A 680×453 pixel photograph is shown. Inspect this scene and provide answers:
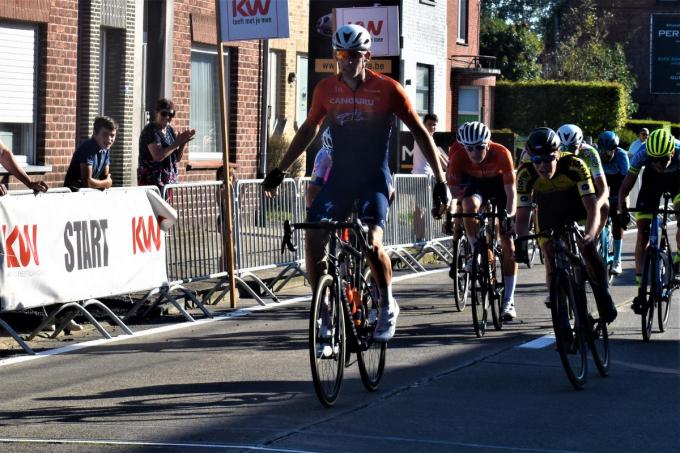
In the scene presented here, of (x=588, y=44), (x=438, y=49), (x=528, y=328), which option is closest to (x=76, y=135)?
(x=528, y=328)

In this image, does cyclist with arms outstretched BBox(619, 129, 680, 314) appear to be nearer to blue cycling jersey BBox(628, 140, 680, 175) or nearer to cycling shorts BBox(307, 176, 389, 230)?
blue cycling jersey BBox(628, 140, 680, 175)

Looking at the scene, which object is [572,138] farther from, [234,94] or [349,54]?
[234,94]

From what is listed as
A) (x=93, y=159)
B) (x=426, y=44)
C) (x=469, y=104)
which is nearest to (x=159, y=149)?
(x=93, y=159)

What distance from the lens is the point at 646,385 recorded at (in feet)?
31.1

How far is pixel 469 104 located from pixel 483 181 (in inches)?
1249

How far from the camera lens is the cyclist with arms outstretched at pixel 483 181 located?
12.4 m

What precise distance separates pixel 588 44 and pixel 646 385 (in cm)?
5784

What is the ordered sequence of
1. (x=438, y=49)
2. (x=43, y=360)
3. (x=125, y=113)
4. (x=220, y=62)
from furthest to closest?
1. (x=438, y=49)
2. (x=125, y=113)
3. (x=220, y=62)
4. (x=43, y=360)

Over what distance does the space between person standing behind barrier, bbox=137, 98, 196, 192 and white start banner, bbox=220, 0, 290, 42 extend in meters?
1.43

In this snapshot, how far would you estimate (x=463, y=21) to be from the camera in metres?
44.1

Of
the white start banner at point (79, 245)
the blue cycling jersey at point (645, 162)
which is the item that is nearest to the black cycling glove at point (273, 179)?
the white start banner at point (79, 245)

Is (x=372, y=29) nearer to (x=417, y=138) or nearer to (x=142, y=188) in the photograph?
(x=142, y=188)

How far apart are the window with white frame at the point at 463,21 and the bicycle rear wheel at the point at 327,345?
1398 inches

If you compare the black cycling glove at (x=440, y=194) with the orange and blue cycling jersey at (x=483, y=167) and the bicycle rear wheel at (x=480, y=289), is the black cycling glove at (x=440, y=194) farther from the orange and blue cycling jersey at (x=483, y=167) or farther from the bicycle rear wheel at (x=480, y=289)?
the orange and blue cycling jersey at (x=483, y=167)
